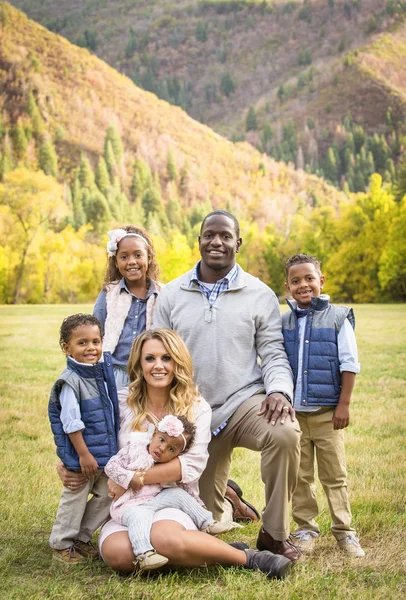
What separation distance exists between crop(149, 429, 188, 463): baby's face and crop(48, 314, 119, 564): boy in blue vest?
31 centimetres

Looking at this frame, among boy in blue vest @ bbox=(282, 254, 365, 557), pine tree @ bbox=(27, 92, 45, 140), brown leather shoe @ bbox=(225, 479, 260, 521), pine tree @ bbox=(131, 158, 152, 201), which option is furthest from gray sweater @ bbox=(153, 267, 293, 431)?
pine tree @ bbox=(27, 92, 45, 140)

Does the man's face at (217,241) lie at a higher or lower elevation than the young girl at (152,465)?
higher

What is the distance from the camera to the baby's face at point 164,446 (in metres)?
3.48

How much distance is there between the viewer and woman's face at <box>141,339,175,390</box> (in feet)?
12.1

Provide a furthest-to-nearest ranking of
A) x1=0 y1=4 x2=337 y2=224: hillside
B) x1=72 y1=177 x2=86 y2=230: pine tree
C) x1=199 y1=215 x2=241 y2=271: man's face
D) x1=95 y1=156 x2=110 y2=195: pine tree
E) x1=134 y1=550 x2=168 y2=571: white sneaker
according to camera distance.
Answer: x1=0 y1=4 x2=337 y2=224: hillside, x1=95 y1=156 x2=110 y2=195: pine tree, x1=72 y1=177 x2=86 y2=230: pine tree, x1=199 y1=215 x2=241 y2=271: man's face, x1=134 y1=550 x2=168 y2=571: white sneaker

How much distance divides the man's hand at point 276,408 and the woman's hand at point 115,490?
2.93ft

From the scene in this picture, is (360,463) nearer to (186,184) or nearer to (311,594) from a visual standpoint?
(311,594)

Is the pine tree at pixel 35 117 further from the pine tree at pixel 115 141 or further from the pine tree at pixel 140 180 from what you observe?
the pine tree at pixel 140 180

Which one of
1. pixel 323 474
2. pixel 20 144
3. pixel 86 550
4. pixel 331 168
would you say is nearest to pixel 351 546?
pixel 323 474

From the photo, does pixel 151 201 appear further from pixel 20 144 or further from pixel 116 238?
pixel 116 238

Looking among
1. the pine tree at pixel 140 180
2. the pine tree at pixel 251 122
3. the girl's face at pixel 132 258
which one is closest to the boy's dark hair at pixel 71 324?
the girl's face at pixel 132 258

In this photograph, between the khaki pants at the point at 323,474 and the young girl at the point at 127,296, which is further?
the young girl at the point at 127,296

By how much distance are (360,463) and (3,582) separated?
11.9 ft

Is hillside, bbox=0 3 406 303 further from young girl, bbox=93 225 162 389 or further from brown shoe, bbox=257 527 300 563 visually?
brown shoe, bbox=257 527 300 563
